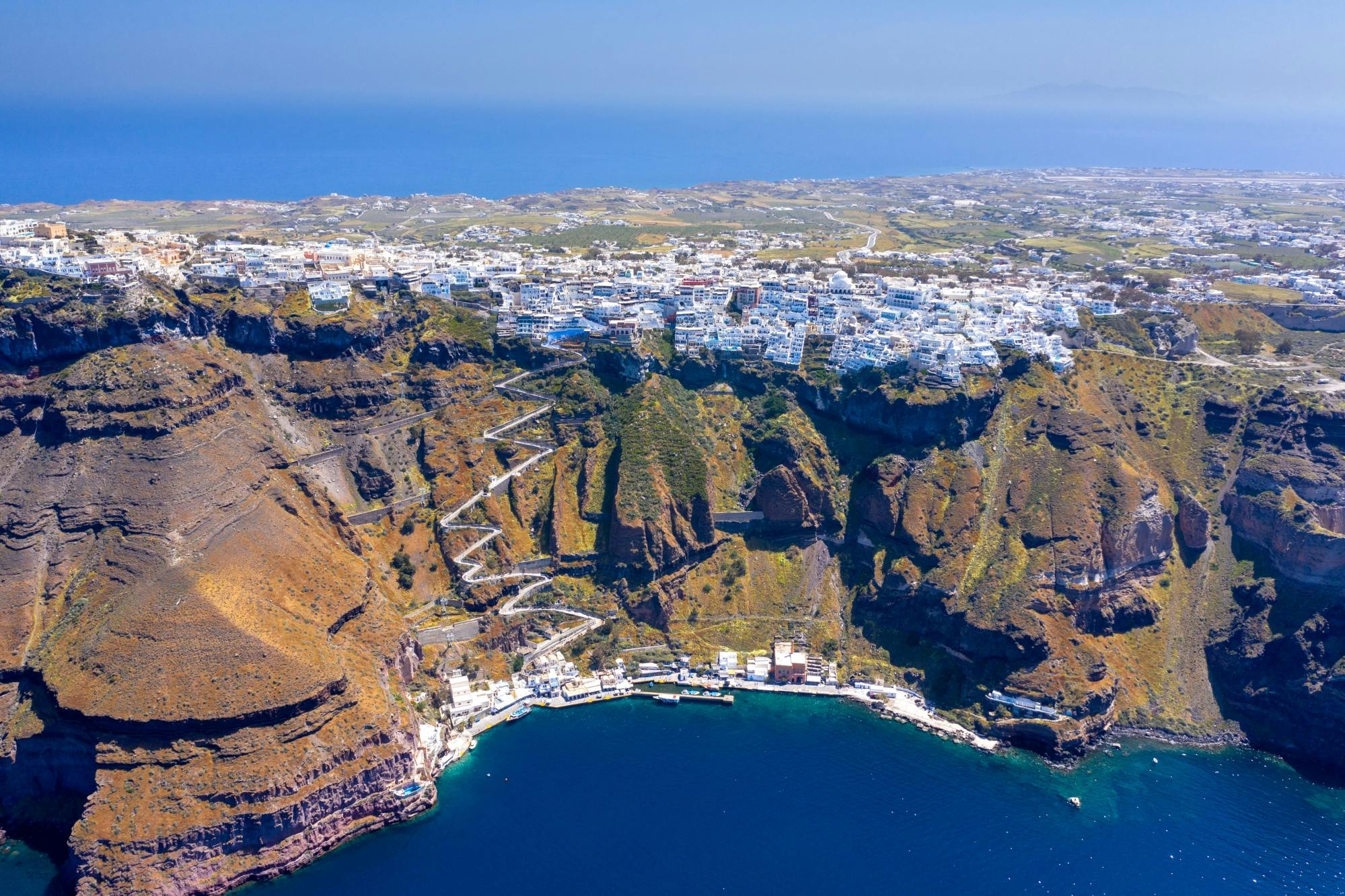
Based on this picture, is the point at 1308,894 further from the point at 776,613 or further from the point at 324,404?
the point at 324,404

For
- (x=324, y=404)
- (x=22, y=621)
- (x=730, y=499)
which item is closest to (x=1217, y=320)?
(x=730, y=499)

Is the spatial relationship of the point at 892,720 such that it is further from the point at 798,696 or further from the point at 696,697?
the point at 696,697

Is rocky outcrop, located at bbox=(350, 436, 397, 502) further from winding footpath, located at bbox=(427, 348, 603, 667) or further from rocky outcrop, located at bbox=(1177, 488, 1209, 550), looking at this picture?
rocky outcrop, located at bbox=(1177, 488, 1209, 550)

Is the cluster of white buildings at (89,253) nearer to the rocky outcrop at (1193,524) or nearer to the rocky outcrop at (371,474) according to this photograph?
the rocky outcrop at (371,474)

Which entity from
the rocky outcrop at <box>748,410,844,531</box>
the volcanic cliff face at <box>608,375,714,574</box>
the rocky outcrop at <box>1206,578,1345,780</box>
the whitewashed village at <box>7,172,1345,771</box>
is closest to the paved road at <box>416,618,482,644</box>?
the whitewashed village at <box>7,172,1345,771</box>

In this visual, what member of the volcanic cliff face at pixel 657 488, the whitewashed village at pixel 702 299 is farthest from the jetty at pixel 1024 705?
the volcanic cliff face at pixel 657 488

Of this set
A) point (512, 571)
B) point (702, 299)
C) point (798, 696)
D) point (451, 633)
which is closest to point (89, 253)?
point (512, 571)
